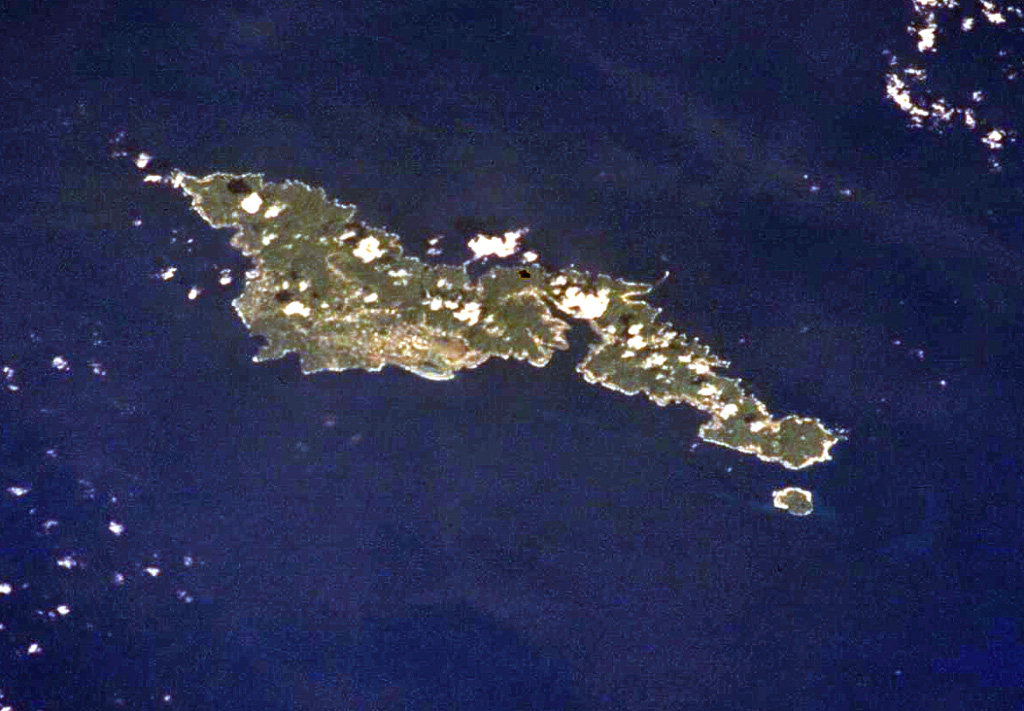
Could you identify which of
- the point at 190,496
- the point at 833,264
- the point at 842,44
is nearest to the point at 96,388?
the point at 190,496

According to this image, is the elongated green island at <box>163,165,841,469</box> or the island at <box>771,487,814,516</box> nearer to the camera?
the elongated green island at <box>163,165,841,469</box>

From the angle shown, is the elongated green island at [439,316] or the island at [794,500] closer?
the elongated green island at [439,316]

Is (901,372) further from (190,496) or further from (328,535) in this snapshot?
(190,496)

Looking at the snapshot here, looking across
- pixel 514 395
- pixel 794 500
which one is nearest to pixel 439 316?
pixel 514 395

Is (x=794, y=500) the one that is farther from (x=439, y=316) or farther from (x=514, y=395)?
(x=439, y=316)
